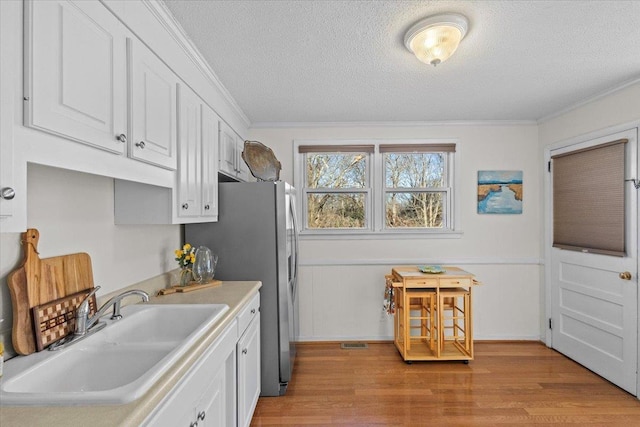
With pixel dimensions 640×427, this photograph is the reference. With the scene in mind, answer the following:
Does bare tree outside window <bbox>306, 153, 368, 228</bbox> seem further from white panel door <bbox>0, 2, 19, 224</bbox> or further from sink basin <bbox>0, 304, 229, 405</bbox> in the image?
white panel door <bbox>0, 2, 19, 224</bbox>

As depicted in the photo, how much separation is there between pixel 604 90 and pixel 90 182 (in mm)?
3649

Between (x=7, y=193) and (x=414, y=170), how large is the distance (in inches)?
134

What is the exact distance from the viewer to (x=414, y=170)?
363 cm

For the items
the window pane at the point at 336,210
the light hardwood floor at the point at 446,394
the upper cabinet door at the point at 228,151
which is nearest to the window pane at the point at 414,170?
the window pane at the point at 336,210

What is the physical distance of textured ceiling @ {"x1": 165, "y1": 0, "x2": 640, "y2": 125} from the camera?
1.61 m

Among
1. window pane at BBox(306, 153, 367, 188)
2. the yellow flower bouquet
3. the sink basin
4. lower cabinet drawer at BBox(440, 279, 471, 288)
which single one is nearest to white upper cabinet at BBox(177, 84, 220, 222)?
the yellow flower bouquet

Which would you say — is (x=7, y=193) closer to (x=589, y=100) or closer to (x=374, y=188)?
(x=374, y=188)

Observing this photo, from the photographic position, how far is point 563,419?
7.21 ft

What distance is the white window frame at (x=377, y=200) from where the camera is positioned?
3.50m

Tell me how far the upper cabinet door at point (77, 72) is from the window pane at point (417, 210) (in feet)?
9.33

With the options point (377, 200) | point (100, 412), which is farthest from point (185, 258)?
point (377, 200)

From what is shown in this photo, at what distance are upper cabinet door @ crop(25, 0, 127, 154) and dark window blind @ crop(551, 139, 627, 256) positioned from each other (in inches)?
132

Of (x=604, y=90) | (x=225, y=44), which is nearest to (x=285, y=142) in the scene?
(x=225, y=44)

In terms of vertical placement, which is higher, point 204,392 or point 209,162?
point 209,162
